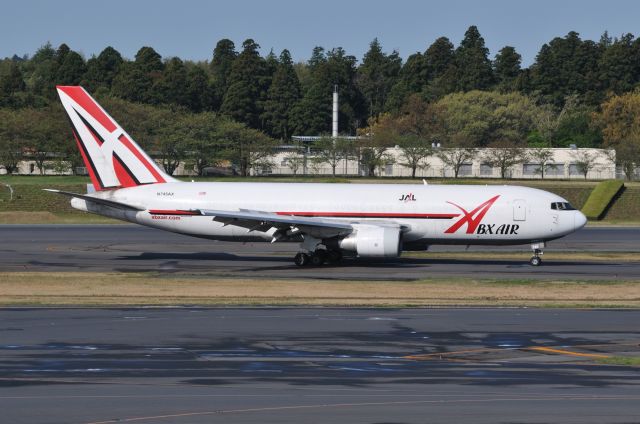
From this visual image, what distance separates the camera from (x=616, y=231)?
68.7 meters

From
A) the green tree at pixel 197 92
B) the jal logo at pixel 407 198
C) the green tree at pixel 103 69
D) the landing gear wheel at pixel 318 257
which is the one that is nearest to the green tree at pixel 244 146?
the green tree at pixel 197 92

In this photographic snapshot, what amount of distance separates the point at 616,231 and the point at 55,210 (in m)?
45.6

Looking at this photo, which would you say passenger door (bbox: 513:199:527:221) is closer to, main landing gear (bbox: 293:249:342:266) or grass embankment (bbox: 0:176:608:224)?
main landing gear (bbox: 293:249:342:266)

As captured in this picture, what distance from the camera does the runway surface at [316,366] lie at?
1792 centimetres

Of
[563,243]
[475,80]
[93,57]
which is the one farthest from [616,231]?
[93,57]

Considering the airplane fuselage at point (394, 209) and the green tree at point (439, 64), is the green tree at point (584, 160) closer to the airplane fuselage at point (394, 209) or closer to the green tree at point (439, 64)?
the green tree at point (439, 64)

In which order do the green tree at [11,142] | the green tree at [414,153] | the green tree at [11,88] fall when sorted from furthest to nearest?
the green tree at [11,88] → the green tree at [414,153] → the green tree at [11,142]

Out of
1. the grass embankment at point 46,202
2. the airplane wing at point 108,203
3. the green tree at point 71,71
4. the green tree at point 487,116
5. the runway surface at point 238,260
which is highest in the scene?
the green tree at point 71,71

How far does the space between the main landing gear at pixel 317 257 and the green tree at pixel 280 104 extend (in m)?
129

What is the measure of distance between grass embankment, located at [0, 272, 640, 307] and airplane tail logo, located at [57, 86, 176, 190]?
28.2 feet

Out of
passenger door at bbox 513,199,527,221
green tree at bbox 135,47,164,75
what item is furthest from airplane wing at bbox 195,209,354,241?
green tree at bbox 135,47,164,75

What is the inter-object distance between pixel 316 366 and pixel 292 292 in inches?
576

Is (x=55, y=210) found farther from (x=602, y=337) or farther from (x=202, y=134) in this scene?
(x=602, y=337)

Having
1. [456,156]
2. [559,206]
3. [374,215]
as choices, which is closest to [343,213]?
[374,215]
